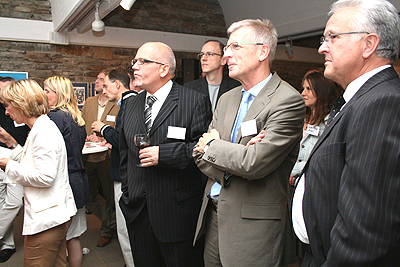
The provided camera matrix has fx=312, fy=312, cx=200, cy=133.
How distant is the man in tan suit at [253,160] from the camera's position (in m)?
1.49

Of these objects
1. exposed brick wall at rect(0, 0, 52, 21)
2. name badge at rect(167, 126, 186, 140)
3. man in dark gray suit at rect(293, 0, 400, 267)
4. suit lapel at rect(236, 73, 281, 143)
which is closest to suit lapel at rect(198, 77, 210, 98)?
name badge at rect(167, 126, 186, 140)

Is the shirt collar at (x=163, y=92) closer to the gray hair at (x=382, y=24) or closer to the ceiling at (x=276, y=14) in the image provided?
the gray hair at (x=382, y=24)

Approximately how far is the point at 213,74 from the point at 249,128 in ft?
6.70

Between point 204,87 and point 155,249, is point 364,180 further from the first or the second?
point 204,87

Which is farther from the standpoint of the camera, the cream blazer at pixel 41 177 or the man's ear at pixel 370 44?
the cream blazer at pixel 41 177

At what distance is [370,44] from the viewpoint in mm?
1041

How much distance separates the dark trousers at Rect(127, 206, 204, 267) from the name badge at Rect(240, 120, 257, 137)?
0.93 metres

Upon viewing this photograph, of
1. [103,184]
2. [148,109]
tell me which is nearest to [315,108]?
[148,109]

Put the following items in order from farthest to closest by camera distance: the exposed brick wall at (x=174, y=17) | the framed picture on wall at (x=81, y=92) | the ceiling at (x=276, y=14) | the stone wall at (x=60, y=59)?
1. the exposed brick wall at (x=174, y=17)
2. the framed picture on wall at (x=81, y=92)
3. the stone wall at (x=60, y=59)
4. the ceiling at (x=276, y=14)

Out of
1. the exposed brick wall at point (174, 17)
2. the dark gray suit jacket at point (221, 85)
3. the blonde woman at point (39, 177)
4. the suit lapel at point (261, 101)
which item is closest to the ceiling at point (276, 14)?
the exposed brick wall at point (174, 17)

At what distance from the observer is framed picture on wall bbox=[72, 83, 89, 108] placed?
22.2 ft

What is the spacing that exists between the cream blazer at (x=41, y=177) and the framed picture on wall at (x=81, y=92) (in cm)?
498

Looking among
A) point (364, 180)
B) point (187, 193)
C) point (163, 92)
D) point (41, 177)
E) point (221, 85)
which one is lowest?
point (187, 193)

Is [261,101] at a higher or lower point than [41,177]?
higher
